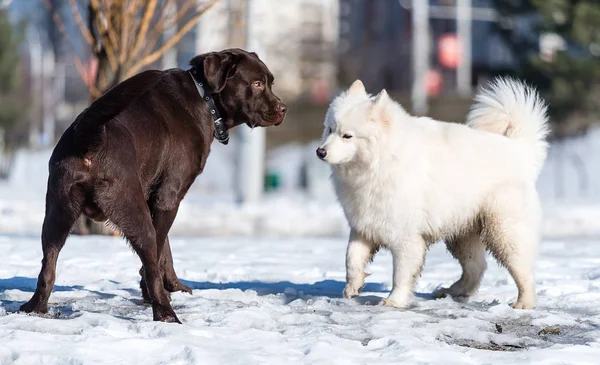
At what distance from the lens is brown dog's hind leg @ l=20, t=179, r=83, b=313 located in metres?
4.80

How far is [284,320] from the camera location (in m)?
5.25

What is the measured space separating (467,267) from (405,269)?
78 cm

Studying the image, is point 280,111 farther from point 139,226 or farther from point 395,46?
point 395,46

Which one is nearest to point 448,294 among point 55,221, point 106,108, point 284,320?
point 284,320

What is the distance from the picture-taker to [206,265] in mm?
8211

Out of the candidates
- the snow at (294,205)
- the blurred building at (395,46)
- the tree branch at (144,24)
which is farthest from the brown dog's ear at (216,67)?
the blurred building at (395,46)

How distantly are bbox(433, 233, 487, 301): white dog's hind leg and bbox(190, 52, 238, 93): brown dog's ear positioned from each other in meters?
2.04

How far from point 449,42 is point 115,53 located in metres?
32.3

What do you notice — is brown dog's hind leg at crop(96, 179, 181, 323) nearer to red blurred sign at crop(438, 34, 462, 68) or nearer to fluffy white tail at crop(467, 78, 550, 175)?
fluffy white tail at crop(467, 78, 550, 175)

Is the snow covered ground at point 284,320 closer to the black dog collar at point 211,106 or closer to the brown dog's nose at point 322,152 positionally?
the brown dog's nose at point 322,152

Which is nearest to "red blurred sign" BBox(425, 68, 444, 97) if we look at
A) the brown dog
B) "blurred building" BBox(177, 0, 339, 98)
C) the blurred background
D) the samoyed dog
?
the blurred background

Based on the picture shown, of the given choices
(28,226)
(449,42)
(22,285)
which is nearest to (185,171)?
(22,285)

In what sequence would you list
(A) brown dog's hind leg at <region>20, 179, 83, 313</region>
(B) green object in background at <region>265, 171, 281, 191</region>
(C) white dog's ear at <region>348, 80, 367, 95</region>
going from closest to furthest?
(A) brown dog's hind leg at <region>20, 179, 83, 313</region>
(C) white dog's ear at <region>348, 80, 367, 95</region>
(B) green object in background at <region>265, 171, 281, 191</region>

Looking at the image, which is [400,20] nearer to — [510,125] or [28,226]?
[28,226]
